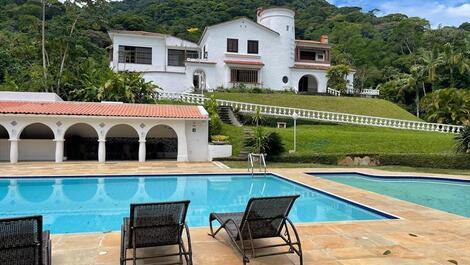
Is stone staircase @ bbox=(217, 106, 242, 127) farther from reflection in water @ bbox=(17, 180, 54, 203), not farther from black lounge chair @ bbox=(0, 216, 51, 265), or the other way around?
black lounge chair @ bbox=(0, 216, 51, 265)

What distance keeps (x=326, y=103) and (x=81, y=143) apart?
75.4 ft

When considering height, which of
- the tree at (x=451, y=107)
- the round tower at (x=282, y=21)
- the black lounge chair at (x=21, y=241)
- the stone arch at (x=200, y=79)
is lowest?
the black lounge chair at (x=21, y=241)

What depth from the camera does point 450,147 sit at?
23703 millimetres

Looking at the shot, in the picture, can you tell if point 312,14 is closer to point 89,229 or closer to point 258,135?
point 258,135

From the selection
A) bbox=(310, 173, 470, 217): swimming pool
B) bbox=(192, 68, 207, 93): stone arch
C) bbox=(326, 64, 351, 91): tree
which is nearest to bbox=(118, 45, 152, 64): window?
bbox=(192, 68, 207, 93): stone arch

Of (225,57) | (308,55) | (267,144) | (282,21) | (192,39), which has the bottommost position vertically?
(267,144)

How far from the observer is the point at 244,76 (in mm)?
41344

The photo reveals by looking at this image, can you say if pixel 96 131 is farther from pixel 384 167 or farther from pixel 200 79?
pixel 200 79

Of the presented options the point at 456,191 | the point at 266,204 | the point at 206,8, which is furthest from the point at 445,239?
the point at 206,8

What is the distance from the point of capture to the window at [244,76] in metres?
40.8

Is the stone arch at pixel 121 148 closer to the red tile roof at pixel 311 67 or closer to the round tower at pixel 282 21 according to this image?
the red tile roof at pixel 311 67

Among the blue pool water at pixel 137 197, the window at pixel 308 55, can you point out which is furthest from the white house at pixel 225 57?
the blue pool water at pixel 137 197

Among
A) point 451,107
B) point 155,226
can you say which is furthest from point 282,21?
point 155,226

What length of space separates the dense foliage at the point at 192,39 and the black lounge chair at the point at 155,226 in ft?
83.9
